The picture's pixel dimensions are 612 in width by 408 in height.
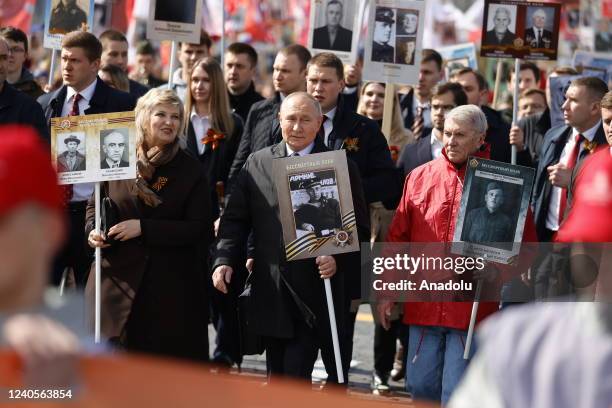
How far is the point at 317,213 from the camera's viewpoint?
723 centimetres

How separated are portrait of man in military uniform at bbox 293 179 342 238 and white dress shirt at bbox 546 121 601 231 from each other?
7.65ft

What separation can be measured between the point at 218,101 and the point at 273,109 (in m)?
0.67

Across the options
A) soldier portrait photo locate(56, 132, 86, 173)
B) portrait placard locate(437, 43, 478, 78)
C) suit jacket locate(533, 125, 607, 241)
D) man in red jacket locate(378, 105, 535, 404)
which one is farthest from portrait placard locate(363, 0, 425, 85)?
portrait placard locate(437, 43, 478, 78)

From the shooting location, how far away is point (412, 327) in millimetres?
7309

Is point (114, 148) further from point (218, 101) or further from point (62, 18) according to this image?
point (62, 18)

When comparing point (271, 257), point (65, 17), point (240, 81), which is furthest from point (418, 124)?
point (271, 257)

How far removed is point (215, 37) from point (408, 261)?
9.46 metres

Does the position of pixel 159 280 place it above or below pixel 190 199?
below

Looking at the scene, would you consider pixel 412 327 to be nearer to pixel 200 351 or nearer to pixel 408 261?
pixel 408 261

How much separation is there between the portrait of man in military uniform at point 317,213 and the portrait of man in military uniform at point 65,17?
13.5 ft

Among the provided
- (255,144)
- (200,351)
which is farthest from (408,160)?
(200,351)

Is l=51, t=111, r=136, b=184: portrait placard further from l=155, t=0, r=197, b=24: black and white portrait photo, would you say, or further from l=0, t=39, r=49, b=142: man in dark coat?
l=155, t=0, r=197, b=24: black and white portrait photo

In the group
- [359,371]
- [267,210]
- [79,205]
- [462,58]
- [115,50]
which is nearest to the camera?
[267,210]

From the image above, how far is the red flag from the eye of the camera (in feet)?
49.6
